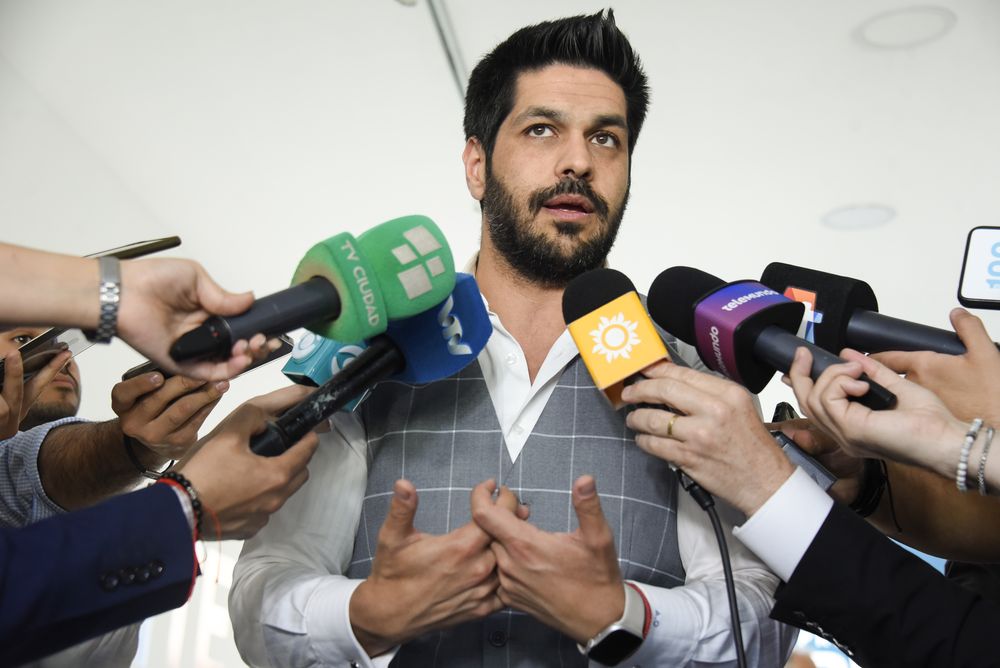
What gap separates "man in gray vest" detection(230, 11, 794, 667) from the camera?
1179mm

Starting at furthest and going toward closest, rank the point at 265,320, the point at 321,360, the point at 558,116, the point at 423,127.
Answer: the point at 423,127
the point at 558,116
the point at 321,360
the point at 265,320

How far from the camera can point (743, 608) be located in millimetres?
1283

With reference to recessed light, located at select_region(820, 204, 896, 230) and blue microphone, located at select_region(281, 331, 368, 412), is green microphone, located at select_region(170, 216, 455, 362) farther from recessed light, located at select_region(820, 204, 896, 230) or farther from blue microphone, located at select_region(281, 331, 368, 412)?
recessed light, located at select_region(820, 204, 896, 230)

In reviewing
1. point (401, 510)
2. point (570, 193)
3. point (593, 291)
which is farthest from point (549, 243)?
Answer: point (401, 510)

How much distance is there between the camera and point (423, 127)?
3881 mm

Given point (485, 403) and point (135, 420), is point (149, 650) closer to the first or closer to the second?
point (135, 420)

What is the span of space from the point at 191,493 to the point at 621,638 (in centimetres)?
60

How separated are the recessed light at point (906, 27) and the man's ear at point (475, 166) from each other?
2138mm

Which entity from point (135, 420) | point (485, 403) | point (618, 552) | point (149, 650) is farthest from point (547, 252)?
point (149, 650)

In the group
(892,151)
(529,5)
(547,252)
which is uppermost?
(529,5)

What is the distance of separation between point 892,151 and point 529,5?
1.80 metres

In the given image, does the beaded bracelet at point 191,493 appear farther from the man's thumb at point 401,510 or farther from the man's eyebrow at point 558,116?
the man's eyebrow at point 558,116

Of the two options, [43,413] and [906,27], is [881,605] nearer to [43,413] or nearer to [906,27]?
[43,413]

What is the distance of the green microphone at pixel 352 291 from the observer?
1.00 meters
